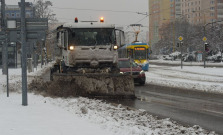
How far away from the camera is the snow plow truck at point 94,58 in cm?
1357

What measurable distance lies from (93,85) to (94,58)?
144cm

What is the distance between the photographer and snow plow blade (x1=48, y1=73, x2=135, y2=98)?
13.3 metres

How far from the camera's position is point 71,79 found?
1346 centimetres

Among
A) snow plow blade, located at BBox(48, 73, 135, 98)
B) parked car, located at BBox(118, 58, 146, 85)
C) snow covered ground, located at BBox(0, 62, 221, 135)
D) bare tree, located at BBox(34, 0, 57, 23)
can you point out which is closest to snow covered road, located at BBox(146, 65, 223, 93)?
parked car, located at BBox(118, 58, 146, 85)

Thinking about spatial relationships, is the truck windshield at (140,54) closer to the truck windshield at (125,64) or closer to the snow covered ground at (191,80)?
the snow covered ground at (191,80)

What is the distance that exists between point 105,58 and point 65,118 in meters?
6.59

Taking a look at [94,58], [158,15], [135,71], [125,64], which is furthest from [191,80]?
[158,15]

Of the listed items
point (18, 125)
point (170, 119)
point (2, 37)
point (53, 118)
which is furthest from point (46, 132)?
point (2, 37)

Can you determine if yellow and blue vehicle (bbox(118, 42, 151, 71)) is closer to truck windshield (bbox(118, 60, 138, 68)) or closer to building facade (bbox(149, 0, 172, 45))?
truck windshield (bbox(118, 60, 138, 68))

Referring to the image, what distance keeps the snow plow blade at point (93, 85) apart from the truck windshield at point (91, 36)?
167 centimetres

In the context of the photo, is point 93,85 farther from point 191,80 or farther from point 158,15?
point 158,15

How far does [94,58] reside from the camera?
14547mm

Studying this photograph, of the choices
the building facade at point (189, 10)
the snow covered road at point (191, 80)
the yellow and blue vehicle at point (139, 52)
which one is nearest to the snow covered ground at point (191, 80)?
the snow covered road at point (191, 80)

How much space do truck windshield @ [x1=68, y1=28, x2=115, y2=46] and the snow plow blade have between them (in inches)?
65.9
